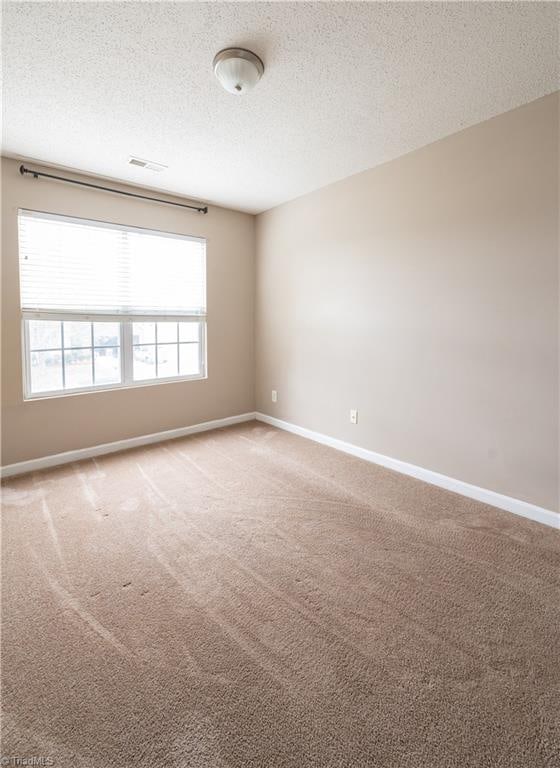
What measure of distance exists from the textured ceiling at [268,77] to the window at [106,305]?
707 mm

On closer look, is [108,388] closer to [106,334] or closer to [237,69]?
[106,334]

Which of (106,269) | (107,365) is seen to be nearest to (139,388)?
(107,365)

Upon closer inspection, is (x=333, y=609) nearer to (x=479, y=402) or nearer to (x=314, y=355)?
(x=479, y=402)

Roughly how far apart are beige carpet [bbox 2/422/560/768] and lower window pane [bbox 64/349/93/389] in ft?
3.45

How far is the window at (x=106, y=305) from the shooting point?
3.29 metres

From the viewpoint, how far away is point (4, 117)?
2.46 metres

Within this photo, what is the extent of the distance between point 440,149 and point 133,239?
2.85 m

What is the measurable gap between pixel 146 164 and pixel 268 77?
5.19 feet

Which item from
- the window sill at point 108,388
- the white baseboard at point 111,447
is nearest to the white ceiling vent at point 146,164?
the window sill at point 108,388

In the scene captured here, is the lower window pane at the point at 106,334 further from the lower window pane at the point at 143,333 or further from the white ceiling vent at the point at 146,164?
the white ceiling vent at the point at 146,164

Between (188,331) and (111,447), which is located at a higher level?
(188,331)

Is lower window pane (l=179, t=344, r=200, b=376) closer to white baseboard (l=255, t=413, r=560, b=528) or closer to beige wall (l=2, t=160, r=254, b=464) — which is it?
beige wall (l=2, t=160, r=254, b=464)

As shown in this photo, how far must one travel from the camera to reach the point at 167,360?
13.8 ft

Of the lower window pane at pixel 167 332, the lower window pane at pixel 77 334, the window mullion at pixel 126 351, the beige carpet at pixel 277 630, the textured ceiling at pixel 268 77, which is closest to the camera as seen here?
the beige carpet at pixel 277 630
